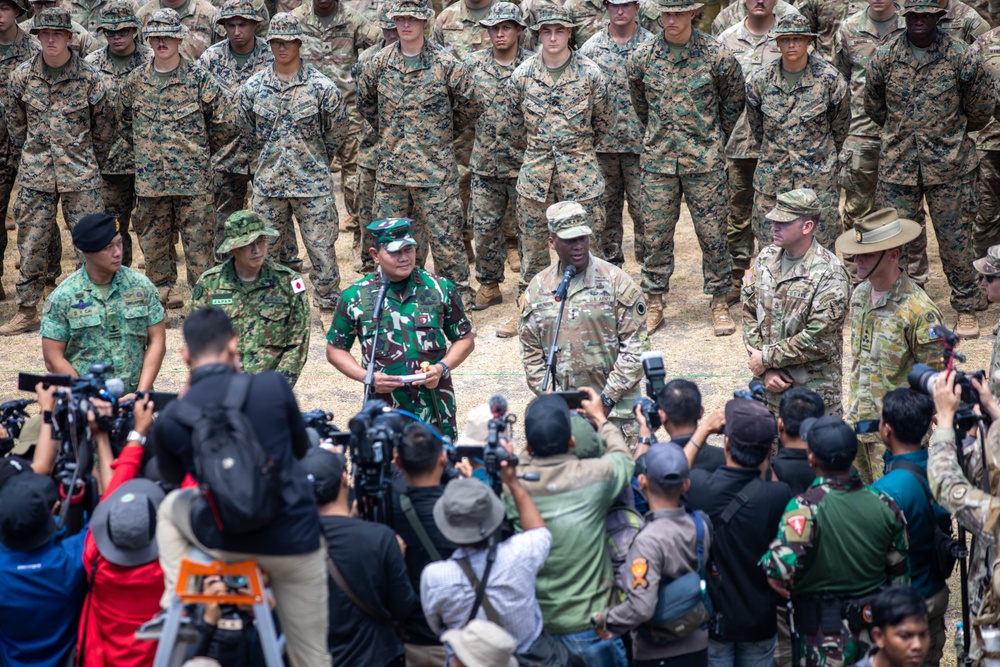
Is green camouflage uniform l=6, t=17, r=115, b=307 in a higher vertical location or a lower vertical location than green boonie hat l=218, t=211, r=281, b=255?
lower

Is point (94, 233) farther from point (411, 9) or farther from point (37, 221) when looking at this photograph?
point (37, 221)

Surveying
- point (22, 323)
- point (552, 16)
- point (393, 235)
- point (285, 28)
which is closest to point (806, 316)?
point (393, 235)

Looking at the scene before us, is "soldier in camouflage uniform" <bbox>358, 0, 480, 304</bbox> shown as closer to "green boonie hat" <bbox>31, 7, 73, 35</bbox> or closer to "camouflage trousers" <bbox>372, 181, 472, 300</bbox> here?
"camouflage trousers" <bbox>372, 181, 472, 300</bbox>

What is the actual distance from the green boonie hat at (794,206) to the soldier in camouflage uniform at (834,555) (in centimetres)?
221

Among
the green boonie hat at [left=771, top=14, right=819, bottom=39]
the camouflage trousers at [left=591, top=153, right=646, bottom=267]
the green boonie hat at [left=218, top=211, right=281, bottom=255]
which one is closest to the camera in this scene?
the green boonie hat at [left=218, top=211, right=281, bottom=255]

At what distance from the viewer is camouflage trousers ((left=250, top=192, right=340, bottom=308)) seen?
33.0 feet

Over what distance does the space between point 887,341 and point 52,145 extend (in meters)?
7.24

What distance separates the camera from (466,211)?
1225cm

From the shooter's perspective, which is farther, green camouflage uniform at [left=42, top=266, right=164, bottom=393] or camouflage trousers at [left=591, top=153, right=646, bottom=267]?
camouflage trousers at [left=591, top=153, right=646, bottom=267]

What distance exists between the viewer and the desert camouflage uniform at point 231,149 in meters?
10.8

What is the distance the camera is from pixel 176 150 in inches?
413

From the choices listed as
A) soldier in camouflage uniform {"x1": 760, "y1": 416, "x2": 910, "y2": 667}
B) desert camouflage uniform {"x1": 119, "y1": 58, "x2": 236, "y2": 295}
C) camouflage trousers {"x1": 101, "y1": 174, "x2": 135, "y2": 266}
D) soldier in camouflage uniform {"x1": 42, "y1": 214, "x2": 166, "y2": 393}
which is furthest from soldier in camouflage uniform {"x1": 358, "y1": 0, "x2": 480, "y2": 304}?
soldier in camouflage uniform {"x1": 760, "y1": 416, "x2": 910, "y2": 667}

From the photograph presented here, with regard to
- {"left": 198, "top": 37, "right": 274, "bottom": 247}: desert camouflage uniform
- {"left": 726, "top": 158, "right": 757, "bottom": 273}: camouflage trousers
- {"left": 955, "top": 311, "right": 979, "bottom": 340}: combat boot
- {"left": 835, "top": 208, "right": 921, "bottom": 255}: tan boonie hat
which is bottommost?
A: {"left": 955, "top": 311, "right": 979, "bottom": 340}: combat boot

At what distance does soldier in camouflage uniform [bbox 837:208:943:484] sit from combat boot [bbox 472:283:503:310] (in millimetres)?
4382
